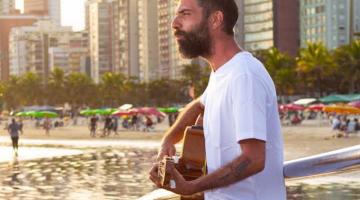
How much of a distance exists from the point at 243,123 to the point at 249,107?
0.06 metres

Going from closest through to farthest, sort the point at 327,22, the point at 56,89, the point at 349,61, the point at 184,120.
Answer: the point at 184,120
the point at 349,61
the point at 327,22
the point at 56,89

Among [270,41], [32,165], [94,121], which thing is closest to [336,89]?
[270,41]

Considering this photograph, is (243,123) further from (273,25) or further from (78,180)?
(273,25)

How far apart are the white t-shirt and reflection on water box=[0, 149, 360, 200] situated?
486 cm

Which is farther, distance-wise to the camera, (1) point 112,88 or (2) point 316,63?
(1) point 112,88

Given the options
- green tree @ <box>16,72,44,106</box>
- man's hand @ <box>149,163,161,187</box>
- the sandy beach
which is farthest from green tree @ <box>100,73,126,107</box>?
man's hand @ <box>149,163,161,187</box>

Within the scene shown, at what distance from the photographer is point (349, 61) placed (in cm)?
11119

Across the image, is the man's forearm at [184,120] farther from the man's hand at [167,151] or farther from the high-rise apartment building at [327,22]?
the high-rise apartment building at [327,22]

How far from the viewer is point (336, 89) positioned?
128 metres

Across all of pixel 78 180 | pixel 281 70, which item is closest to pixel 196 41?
pixel 78 180

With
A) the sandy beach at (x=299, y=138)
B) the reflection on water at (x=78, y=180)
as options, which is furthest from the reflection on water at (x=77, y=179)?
the sandy beach at (x=299, y=138)

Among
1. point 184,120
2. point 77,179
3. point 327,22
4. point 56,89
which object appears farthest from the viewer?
point 56,89

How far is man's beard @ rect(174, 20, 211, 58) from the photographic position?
10.7ft

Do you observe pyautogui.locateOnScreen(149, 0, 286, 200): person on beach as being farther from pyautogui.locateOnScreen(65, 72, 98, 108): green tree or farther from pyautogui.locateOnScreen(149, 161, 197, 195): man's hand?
pyautogui.locateOnScreen(65, 72, 98, 108): green tree
